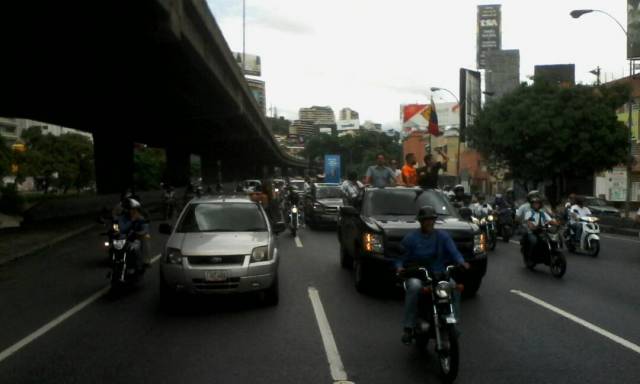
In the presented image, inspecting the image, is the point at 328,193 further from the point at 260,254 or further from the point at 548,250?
the point at 260,254

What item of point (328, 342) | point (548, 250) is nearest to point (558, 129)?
point (548, 250)

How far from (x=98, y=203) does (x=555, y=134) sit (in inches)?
960

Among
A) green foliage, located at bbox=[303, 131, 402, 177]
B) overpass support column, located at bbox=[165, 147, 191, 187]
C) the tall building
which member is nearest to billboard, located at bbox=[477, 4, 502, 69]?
green foliage, located at bbox=[303, 131, 402, 177]

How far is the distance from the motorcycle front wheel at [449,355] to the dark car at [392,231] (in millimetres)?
3152

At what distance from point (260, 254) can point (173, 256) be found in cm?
122

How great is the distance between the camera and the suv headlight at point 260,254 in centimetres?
940

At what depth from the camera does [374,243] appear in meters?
10.3

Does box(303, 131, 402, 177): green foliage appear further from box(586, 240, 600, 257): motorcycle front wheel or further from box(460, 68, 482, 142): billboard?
box(586, 240, 600, 257): motorcycle front wheel

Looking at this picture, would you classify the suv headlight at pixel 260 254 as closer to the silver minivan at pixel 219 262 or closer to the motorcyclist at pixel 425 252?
the silver minivan at pixel 219 262

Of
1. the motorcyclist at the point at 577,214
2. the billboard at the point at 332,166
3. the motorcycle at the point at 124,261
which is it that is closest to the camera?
the motorcycle at the point at 124,261

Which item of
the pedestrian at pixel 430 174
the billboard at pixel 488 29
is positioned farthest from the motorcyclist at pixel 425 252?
the billboard at pixel 488 29

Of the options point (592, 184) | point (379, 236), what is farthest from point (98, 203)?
point (592, 184)

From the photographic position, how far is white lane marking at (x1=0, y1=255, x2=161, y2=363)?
24.4ft

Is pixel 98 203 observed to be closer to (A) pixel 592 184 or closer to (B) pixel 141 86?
(B) pixel 141 86
